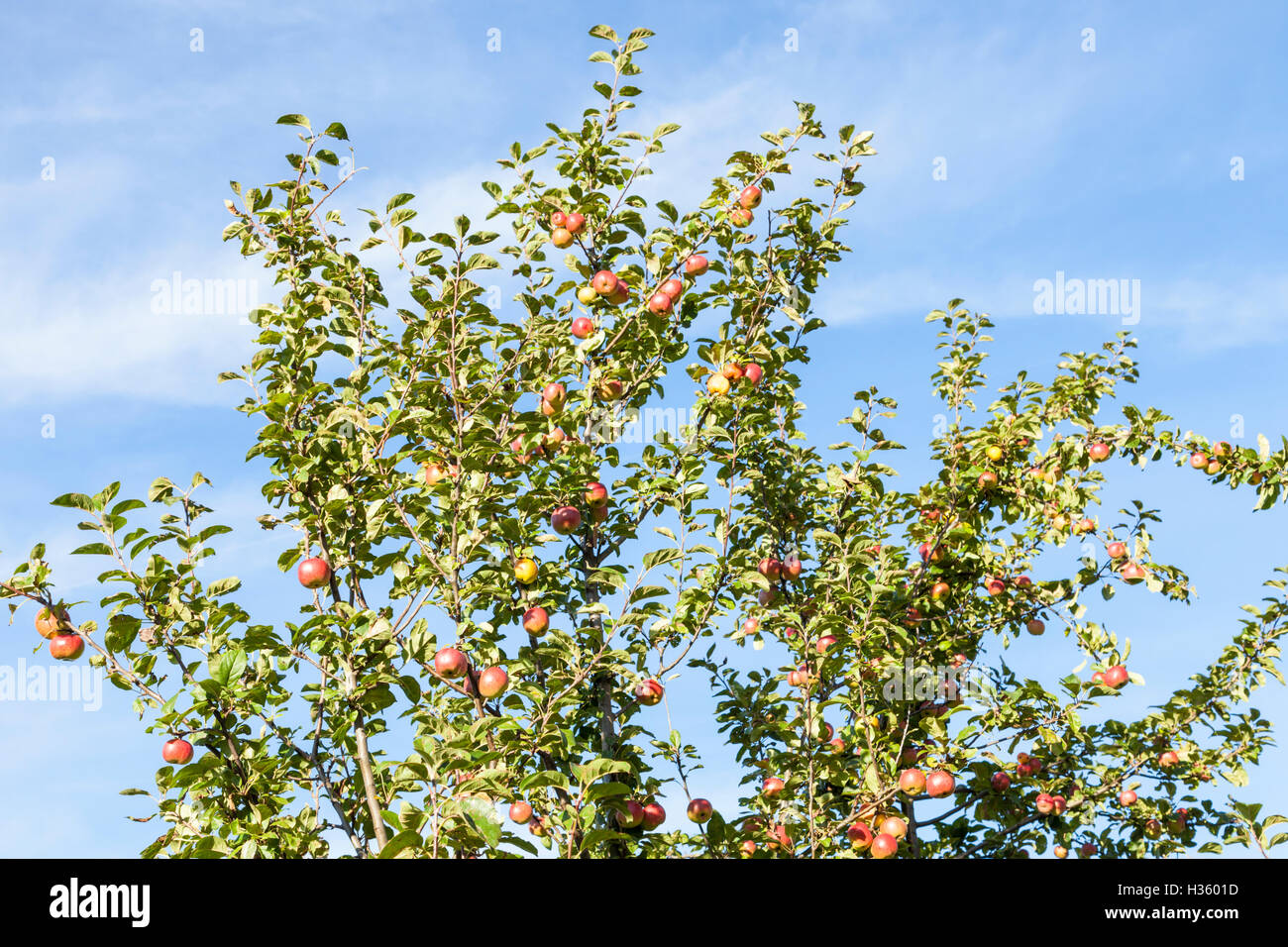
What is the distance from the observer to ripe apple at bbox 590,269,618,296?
18.7 feet

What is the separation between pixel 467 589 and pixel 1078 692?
390 centimetres

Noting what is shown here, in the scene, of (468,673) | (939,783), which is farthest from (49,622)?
(939,783)

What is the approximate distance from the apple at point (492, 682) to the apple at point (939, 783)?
2426 millimetres

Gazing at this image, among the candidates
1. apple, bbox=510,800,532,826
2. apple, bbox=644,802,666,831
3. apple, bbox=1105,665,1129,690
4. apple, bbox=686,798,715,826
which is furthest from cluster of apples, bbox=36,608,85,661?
apple, bbox=1105,665,1129,690

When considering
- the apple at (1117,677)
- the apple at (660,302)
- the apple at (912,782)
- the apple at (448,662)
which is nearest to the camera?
the apple at (448,662)

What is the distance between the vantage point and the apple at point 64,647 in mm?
3900

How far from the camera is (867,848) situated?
16.6ft

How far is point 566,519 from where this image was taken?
198 inches

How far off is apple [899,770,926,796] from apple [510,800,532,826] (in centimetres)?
193

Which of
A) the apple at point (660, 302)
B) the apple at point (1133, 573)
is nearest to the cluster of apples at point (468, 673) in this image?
the apple at point (660, 302)

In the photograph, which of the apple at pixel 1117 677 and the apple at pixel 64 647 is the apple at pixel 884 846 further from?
the apple at pixel 64 647

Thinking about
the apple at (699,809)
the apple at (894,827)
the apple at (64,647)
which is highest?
the apple at (64,647)
